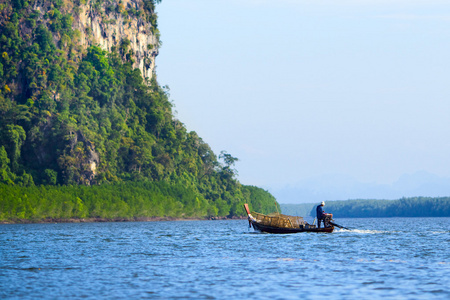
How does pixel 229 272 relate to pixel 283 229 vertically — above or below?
below

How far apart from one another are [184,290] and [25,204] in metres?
136

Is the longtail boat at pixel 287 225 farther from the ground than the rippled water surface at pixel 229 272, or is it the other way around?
Answer: the longtail boat at pixel 287 225

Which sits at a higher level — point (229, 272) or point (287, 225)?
point (287, 225)

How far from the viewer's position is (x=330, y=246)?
67750 millimetres

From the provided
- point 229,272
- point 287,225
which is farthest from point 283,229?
point 229,272

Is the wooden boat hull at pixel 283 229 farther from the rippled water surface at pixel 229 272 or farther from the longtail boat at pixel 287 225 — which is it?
the rippled water surface at pixel 229 272

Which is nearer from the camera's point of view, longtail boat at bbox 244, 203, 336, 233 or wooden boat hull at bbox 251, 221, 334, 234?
wooden boat hull at bbox 251, 221, 334, 234

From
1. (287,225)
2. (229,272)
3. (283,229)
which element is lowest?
(229,272)

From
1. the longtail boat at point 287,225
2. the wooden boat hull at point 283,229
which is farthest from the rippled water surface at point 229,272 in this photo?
the longtail boat at point 287,225

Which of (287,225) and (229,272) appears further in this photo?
(287,225)

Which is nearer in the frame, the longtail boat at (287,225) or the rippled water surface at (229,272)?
the rippled water surface at (229,272)

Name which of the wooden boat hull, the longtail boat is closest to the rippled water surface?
the wooden boat hull

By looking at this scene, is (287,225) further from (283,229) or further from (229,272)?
(229,272)

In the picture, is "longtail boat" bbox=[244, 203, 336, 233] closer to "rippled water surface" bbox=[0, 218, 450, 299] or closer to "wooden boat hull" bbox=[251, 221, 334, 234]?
"wooden boat hull" bbox=[251, 221, 334, 234]
